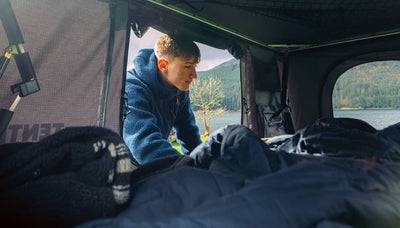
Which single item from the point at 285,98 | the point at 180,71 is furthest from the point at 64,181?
the point at 285,98

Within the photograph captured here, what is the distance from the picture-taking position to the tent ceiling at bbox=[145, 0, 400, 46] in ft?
8.29

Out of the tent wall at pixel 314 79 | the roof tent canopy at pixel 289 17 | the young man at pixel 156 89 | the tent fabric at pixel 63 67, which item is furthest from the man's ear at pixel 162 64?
the tent wall at pixel 314 79

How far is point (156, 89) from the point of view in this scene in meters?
2.40

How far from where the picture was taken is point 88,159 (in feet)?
2.08

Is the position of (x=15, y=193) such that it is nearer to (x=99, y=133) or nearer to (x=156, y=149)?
(x=99, y=133)

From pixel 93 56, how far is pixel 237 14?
1225 millimetres

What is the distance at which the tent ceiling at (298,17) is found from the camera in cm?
253

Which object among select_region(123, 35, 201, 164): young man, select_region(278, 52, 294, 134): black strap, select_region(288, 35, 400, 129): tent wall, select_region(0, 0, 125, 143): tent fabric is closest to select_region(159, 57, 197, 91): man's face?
select_region(123, 35, 201, 164): young man

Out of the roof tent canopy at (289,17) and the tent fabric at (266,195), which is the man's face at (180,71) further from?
the tent fabric at (266,195)

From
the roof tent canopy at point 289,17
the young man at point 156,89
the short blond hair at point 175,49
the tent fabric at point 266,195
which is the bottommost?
the tent fabric at point 266,195

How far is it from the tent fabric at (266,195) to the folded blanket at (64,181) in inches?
1.3

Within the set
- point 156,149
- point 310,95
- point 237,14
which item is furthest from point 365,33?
point 156,149

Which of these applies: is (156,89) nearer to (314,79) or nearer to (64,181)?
(64,181)

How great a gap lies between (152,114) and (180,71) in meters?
0.34
